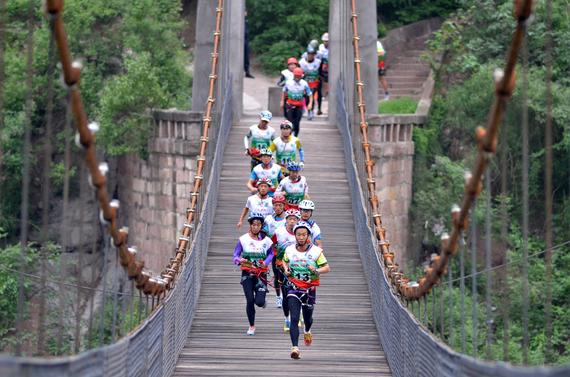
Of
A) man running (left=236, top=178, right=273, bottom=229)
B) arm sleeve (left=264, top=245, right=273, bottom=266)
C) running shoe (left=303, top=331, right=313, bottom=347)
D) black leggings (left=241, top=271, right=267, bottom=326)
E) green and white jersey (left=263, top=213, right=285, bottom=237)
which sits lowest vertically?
running shoe (left=303, top=331, right=313, bottom=347)

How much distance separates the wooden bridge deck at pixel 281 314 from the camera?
44.9ft

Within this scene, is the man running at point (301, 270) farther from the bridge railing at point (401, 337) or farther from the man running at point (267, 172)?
the man running at point (267, 172)

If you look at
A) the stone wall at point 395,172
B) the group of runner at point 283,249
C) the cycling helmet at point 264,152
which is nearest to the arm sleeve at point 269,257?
the group of runner at point 283,249

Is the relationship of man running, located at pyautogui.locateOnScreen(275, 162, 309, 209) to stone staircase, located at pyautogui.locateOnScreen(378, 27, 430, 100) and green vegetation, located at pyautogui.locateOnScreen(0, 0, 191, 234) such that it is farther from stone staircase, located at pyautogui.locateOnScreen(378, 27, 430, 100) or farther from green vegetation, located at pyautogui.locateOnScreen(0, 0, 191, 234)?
stone staircase, located at pyautogui.locateOnScreen(378, 27, 430, 100)

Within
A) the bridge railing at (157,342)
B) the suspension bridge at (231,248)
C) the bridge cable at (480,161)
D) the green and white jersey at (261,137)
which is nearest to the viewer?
the bridge railing at (157,342)

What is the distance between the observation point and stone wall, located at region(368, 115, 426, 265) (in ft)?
89.3

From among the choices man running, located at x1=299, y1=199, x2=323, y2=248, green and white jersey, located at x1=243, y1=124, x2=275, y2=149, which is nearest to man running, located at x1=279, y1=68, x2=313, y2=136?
green and white jersey, located at x1=243, y1=124, x2=275, y2=149

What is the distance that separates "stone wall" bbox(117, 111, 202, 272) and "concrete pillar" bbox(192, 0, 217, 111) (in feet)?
2.64

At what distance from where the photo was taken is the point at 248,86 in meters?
33.1

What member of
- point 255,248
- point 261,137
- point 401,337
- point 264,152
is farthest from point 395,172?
point 401,337

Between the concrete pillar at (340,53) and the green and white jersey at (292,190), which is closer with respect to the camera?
the green and white jersey at (292,190)

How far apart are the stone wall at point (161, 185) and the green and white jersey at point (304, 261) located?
1323cm

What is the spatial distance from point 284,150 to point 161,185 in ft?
35.5

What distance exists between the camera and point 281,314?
15.9m
